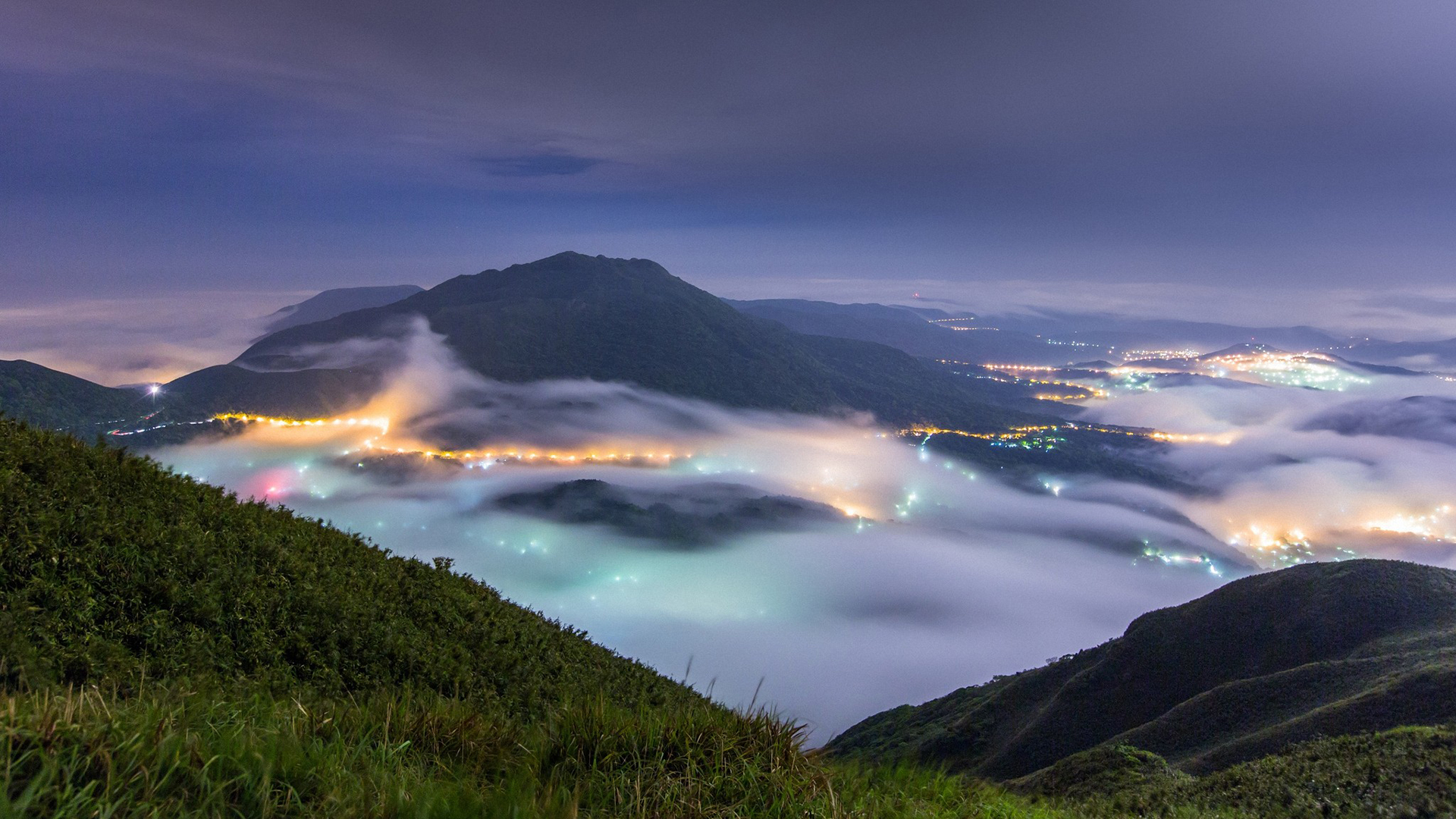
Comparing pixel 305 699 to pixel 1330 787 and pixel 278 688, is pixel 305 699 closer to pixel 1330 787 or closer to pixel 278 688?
pixel 278 688

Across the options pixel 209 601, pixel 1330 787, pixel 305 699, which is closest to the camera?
pixel 305 699

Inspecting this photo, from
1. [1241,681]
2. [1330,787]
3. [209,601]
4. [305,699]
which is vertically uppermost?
[209,601]

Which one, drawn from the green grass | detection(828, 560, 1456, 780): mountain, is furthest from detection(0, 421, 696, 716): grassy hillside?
detection(828, 560, 1456, 780): mountain

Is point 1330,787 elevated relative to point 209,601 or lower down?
lower down

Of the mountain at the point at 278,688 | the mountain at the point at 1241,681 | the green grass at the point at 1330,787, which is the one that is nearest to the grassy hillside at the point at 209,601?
the mountain at the point at 278,688

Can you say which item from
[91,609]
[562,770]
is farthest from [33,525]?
[562,770]

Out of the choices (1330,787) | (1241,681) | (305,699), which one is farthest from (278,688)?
(1241,681)

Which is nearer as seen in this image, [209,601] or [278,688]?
[278,688]

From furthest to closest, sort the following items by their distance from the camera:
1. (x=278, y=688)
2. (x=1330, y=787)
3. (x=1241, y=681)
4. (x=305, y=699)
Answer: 1. (x=1241, y=681)
2. (x=1330, y=787)
3. (x=278, y=688)
4. (x=305, y=699)

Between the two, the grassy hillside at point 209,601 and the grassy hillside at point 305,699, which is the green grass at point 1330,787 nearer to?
the grassy hillside at point 305,699

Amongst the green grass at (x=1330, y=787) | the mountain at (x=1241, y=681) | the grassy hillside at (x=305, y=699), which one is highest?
the grassy hillside at (x=305, y=699)
